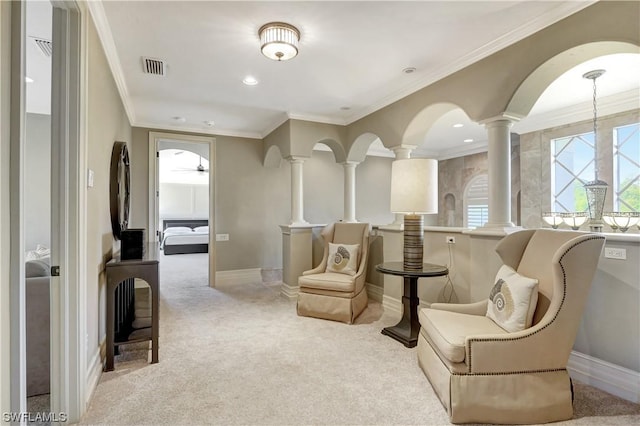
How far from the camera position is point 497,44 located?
2.60 metres

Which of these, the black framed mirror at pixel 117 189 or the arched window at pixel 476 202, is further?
the arched window at pixel 476 202

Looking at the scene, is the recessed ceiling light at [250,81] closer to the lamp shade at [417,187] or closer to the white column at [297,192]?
the white column at [297,192]

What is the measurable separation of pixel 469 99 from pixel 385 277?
2.19 meters

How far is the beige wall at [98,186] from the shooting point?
2111 millimetres

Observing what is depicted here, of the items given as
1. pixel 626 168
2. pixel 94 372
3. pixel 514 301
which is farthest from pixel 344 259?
pixel 626 168

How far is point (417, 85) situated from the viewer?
3438 millimetres

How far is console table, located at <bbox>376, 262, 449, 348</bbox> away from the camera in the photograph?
2834 millimetres

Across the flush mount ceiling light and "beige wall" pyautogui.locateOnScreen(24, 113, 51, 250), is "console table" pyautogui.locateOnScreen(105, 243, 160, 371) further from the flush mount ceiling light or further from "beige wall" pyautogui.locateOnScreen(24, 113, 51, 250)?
"beige wall" pyautogui.locateOnScreen(24, 113, 51, 250)

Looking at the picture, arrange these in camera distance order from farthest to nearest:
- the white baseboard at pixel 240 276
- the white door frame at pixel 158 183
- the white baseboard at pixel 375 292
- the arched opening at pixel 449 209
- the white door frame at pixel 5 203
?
the arched opening at pixel 449 209 < the white baseboard at pixel 240 276 < the white door frame at pixel 158 183 < the white baseboard at pixel 375 292 < the white door frame at pixel 5 203

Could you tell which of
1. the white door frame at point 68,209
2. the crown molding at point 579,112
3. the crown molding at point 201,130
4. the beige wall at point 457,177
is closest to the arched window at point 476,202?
the beige wall at point 457,177

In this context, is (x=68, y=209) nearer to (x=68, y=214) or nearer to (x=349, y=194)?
(x=68, y=214)

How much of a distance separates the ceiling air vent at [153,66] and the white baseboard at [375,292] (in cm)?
352

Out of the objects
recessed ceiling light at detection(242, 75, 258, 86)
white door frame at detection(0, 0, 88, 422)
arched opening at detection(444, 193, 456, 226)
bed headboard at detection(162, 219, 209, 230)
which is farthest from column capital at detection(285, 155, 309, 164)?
bed headboard at detection(162, 219, 209, 230)

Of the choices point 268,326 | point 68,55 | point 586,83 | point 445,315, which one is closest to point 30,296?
point 68,55
